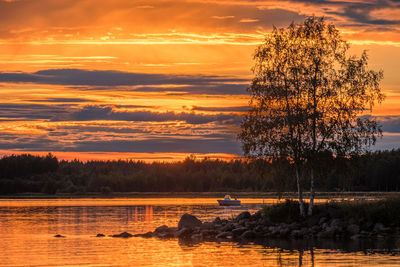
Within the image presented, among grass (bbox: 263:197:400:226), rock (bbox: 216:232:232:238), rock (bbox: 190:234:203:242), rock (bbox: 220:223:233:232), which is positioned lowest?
rock (bbox: 190:234:203:242)

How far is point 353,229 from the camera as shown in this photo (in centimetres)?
5047

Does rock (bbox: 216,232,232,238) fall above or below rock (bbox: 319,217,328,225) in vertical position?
below

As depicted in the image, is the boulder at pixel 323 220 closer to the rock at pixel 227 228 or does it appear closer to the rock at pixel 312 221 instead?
the rock at pixel 312 221

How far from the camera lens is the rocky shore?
50469mm

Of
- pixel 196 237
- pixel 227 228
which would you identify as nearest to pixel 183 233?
pixel 196 237

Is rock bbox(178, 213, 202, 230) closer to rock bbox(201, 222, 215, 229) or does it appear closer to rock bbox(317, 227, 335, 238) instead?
rock bbox(201, 222, 215, 229)

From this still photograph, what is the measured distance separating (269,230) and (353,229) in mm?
6732

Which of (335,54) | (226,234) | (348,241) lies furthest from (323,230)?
(335,54)

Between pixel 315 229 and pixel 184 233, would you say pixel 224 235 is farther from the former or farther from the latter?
pixel 315 229

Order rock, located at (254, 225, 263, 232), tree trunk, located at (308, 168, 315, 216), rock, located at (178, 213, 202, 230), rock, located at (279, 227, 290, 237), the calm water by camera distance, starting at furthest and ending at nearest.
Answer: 1. rock, located at (178, 213, 202, 230)
2. tree trunk, located at (308, 168, 315, 216)
3. rock, located at (254, 225, 263, 232)
4. rock, located at (279, 227, 290, 237)
5. the calm water

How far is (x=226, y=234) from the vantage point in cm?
5394

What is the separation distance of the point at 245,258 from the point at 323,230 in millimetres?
13465

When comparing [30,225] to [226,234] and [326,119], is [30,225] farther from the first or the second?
[326,119]

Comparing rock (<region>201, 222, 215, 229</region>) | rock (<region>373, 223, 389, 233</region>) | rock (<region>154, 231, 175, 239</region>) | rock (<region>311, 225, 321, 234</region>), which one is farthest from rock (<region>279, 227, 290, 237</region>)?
rock (<region>154, 231, 175, 239</region>)
